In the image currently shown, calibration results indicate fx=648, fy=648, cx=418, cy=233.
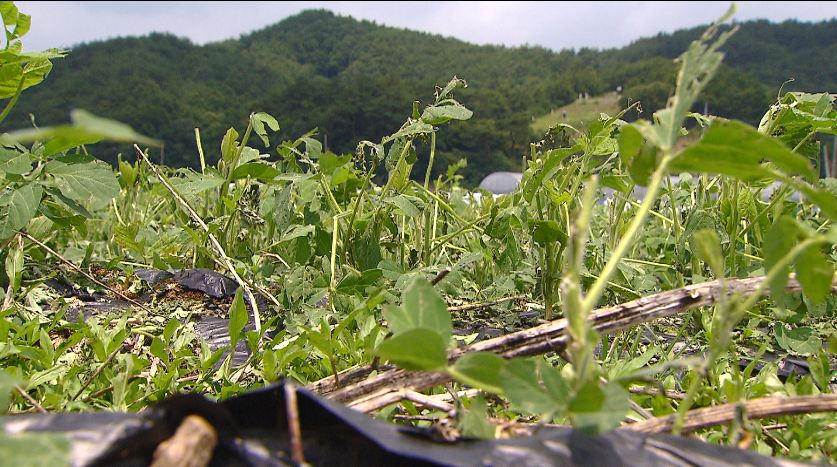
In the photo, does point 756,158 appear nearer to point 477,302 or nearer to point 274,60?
point 477,302

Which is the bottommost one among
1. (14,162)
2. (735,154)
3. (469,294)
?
(469,294)

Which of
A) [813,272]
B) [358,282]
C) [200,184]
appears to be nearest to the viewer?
[813,272]

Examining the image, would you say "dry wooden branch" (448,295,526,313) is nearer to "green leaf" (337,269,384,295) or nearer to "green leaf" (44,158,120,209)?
"green leaf" (337,269,384,295)

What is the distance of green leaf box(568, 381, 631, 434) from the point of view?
0.45 meters

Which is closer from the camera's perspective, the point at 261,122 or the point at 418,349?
the point at 418,349

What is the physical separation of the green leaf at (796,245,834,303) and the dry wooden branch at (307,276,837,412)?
10 cm

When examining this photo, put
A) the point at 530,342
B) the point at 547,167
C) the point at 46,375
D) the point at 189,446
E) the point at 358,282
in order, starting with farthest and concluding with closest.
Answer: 1. the point at 358,282
2. the point at 547,167
3. the point at 46,375
4. the point at 530,342
5. the point at 189,446

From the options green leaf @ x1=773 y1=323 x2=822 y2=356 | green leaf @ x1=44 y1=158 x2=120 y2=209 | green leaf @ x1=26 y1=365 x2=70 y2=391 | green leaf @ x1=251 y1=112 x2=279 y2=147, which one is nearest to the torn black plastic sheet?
green leaf @ x1=26 y1=365 x2=70 y2=391

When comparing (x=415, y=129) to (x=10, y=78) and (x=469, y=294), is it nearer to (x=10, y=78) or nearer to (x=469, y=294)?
(x=469, y=294)

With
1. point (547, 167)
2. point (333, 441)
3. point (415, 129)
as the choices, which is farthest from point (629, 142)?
point (415, 129)

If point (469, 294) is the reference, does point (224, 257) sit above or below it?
above

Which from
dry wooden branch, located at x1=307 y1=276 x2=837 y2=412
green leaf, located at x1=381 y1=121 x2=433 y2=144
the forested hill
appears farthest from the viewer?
the forested hill

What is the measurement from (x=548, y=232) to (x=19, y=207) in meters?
0.98

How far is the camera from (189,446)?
42 cm
